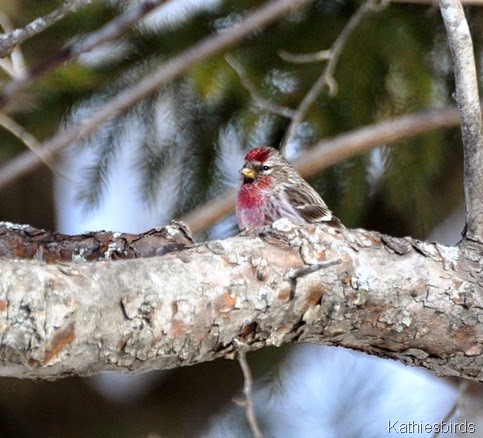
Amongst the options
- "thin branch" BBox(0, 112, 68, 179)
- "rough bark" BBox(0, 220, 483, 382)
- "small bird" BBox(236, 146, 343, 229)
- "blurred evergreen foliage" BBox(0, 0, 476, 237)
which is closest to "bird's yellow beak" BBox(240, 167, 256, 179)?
"small bird" BBox(236, 146, 343, 229)

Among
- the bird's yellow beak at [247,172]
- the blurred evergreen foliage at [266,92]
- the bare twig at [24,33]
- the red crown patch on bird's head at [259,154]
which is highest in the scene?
the bare twig at [24,33]

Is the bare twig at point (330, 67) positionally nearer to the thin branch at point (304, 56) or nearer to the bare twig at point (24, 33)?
the thin branch at point (304, 56)

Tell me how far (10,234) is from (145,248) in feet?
1.21

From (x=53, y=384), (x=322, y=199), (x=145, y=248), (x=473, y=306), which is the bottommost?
(x=53, y=384)

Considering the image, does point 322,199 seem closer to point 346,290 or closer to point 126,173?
point 126,173

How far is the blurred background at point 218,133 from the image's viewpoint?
4320 mm

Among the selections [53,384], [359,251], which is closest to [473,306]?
[359,251]

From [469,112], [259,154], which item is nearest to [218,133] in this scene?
[259,154]

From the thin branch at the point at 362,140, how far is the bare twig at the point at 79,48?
2.48 ft

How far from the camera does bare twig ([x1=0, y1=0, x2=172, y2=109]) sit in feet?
12.3

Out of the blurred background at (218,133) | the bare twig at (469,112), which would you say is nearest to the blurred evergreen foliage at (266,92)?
the blurred background at (218,133)

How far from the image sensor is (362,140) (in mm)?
4000

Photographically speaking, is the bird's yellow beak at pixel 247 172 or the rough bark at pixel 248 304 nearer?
the rough bark at pixel 248 304

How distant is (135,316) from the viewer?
221 cm
